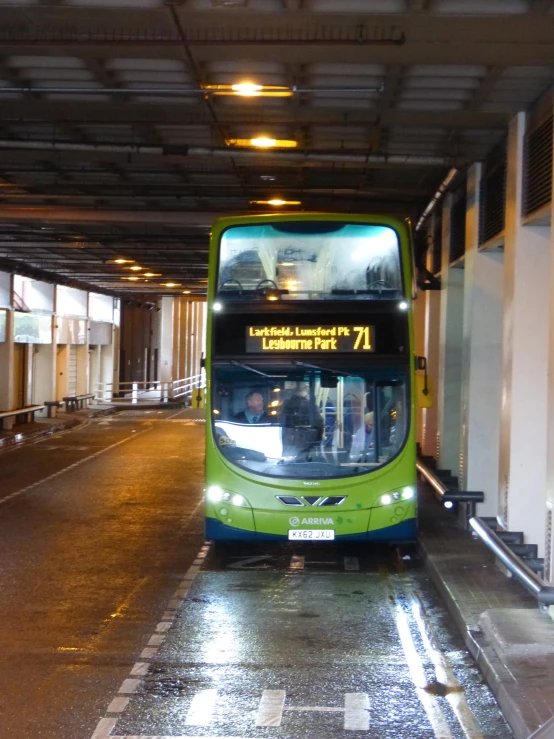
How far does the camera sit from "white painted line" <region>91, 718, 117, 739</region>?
6189 millimetres

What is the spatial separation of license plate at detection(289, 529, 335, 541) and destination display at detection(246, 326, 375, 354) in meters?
2.06

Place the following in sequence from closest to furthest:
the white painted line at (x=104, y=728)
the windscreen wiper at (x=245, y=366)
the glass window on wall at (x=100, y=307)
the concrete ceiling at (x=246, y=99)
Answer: the white painted line at (x=104, y=728) → the concrete ceiling at (x=246, y=99) → the windscreen wiper at (x=245, y=366) → the glass window on wall at (x=100, y=307)

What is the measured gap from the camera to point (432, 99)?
11242 millimetres

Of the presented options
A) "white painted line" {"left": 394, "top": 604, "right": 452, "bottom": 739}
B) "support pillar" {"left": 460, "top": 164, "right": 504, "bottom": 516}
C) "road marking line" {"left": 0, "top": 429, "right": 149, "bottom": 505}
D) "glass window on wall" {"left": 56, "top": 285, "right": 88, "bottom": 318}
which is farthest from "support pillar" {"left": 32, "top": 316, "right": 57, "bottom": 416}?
"white painted line" {"left": 394, "top": 604, "right": 452, "bottom": 739}

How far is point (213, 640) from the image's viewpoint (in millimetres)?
8602

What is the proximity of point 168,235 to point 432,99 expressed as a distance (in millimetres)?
12967

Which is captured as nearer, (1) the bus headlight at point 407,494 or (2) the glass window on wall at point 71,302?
(1) the bus headlight at point 407,494

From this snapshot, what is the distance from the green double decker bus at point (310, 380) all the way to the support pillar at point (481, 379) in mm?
2656

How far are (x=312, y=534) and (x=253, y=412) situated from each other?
156cm

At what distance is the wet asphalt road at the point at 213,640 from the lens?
259 inches

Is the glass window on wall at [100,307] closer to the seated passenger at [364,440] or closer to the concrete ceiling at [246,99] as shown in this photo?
the concrete ceiling at [246,99]

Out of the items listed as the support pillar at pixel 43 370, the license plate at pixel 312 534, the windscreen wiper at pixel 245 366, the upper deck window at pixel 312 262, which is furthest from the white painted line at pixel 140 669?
the support pillar at pixel 43 370

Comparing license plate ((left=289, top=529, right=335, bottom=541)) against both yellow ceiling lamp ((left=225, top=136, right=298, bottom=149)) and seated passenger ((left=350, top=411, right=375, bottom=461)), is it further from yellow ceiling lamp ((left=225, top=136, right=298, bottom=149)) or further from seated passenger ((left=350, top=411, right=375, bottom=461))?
yellow ceiling lamp ((left=225, top=136, right=298, bottom=149))

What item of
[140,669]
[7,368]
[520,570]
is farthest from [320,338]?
[7,368]
